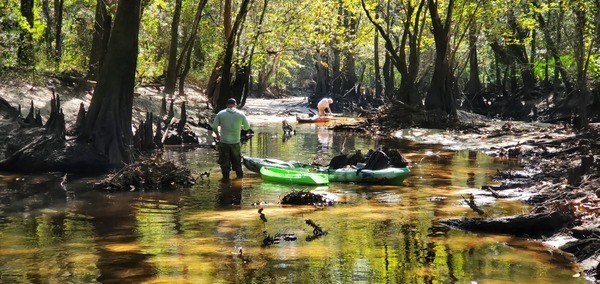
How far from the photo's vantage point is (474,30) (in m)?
38.5

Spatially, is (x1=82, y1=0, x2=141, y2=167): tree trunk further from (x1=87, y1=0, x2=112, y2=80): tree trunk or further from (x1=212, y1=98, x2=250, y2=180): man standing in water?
(x1=87, y1=0, x2=112, y2=80): tree trunk

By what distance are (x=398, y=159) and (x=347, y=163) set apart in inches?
47.0

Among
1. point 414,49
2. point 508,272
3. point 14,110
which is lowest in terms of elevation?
point 508,272

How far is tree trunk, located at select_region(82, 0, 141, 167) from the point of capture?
51.1ft

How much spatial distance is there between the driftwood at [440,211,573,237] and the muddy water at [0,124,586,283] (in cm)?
22

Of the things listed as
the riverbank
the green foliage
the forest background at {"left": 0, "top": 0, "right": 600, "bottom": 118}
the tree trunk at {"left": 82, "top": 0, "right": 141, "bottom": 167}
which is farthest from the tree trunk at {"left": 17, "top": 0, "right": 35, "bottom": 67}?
the tree trunk at {"left": 82, "top": 0, "right": 141, "bottom": 167}

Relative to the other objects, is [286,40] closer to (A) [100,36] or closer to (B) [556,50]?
(A) [100,36]

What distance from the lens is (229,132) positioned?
47.5 ft

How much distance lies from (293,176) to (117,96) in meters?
4.72

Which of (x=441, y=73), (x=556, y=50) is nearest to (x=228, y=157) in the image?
(x=441, y=73)

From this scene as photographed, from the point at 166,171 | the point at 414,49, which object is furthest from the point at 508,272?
the point at 414,49

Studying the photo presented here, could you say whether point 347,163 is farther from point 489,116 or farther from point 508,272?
point 489,116

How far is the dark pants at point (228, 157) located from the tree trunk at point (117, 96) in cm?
243

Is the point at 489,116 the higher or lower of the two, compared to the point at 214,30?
lower
